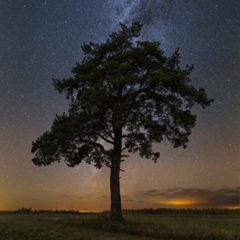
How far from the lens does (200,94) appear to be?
1339 inches

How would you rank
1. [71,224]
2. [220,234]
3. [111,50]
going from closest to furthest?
Answer: 1. [220,234]
2. [71,224]
3. [111,50]

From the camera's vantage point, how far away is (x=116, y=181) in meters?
32.2

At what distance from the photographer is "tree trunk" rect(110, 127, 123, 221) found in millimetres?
30750

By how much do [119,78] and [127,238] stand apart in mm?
13861

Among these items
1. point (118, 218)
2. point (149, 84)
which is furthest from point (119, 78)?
point (118, 218)

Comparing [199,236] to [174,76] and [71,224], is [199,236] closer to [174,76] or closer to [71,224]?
[71,224]

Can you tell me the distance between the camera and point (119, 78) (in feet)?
98.1

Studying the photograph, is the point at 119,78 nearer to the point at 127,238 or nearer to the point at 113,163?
the point at 113,163

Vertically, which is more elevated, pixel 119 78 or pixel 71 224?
pixel 119 78

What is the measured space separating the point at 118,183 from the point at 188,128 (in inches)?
365

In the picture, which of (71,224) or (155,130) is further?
(155,130)

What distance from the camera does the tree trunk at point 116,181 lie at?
30750mm

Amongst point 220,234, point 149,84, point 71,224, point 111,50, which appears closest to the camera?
point 220,234

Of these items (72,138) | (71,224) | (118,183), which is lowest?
(71,224)
